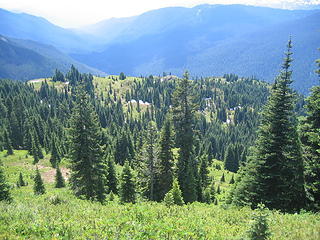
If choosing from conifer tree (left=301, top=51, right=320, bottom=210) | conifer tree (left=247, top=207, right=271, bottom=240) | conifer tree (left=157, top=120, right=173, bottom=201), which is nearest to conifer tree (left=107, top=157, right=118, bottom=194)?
conifer tree (left=157, top=120, right=173, bottom=201)

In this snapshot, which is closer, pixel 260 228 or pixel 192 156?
pixel 260 228

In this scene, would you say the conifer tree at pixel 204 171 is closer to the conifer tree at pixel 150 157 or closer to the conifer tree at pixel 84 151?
the conifer tree at pixel 150 157

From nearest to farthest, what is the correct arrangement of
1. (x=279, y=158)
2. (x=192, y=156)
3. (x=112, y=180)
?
(x=279, y=158) < (x=192, y=156) < (x=112, y=180)

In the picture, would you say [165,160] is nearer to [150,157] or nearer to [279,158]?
[150,157]

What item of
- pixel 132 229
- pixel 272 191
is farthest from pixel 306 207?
pixel 132 229

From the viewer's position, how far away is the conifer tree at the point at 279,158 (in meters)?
17.8

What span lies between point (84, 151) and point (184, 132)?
1150 centimetres

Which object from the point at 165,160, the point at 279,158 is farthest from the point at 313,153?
the point at 165,160

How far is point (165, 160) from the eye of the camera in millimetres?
29281

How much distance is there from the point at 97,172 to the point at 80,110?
7.03m

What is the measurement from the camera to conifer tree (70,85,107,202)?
2566cm

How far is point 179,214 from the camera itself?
12852mm

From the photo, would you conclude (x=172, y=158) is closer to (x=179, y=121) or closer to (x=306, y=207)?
(x=179, y=121)

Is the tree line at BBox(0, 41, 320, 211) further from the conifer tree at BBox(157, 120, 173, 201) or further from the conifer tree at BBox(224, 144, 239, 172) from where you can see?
the conifer tree at BBox(224, 144, 239, 172)
